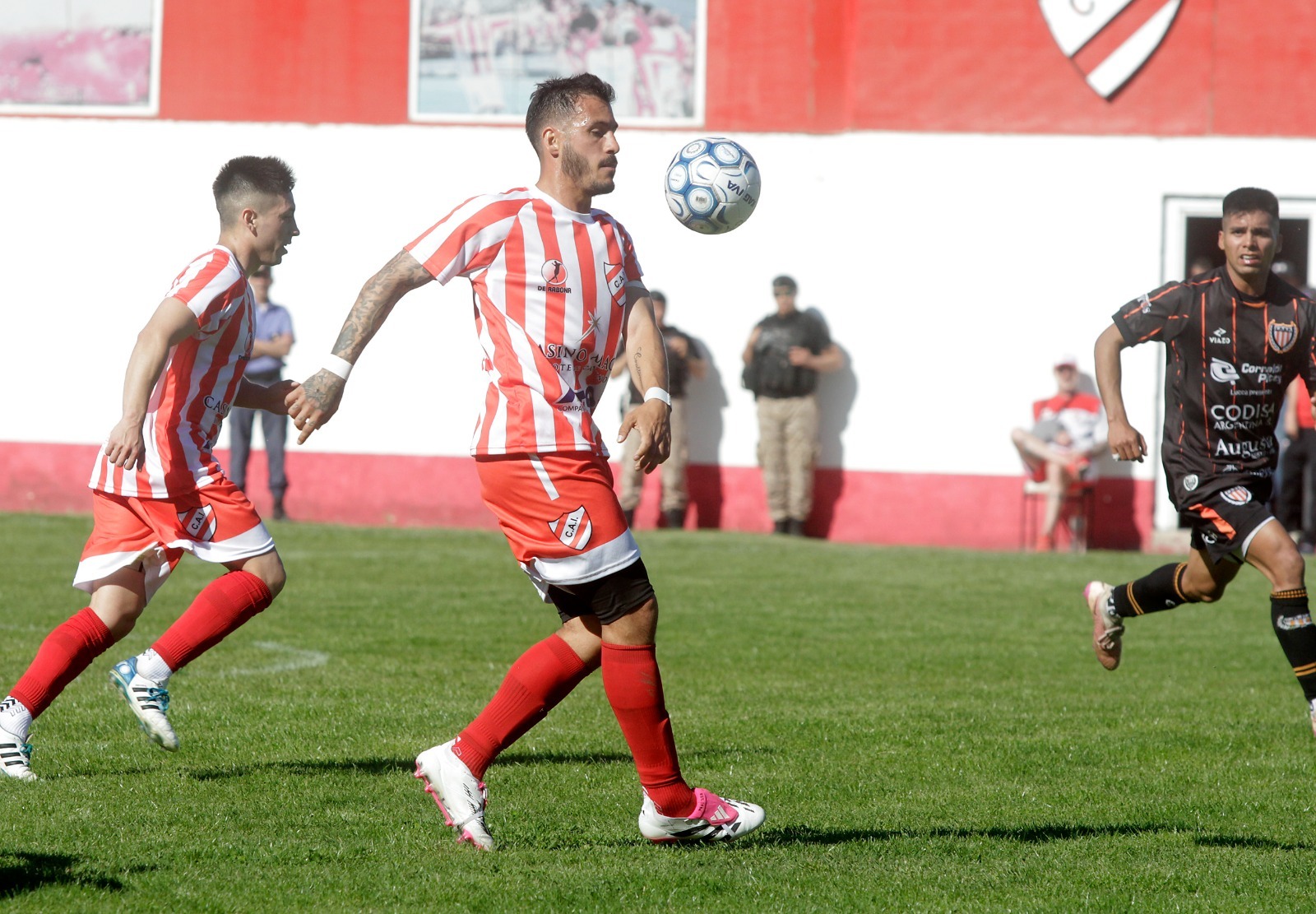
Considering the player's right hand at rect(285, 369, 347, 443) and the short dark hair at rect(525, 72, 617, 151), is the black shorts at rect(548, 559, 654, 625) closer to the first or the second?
the player's right hand at rect(285, 369, 347, 443)

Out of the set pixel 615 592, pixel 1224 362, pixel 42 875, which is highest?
pixel 1224 362

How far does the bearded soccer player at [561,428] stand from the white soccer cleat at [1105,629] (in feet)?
10.5

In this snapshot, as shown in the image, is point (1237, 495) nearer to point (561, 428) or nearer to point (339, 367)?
point (561, 428)

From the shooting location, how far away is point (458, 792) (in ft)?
15.7

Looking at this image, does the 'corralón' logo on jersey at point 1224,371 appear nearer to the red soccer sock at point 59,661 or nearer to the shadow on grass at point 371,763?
the shadow on grass at point 371,763

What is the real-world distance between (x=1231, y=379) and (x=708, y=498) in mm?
10473

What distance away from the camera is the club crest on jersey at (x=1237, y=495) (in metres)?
6.65

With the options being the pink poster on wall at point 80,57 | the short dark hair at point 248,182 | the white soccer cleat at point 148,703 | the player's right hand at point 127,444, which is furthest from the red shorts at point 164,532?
the pink poster on wall at point 80,57

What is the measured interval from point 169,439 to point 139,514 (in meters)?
0.29

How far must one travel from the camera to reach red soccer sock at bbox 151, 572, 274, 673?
590 centimetres

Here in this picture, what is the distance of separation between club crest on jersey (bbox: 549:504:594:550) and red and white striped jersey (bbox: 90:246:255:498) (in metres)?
1.82

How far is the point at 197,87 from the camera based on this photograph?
56.0 feet

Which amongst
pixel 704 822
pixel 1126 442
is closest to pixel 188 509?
pixel 704 822

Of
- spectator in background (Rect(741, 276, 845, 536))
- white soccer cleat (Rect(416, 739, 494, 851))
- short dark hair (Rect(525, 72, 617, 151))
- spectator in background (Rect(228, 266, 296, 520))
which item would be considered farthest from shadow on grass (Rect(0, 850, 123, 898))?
spectator in background (Rect(741, 276, 845, 536))
